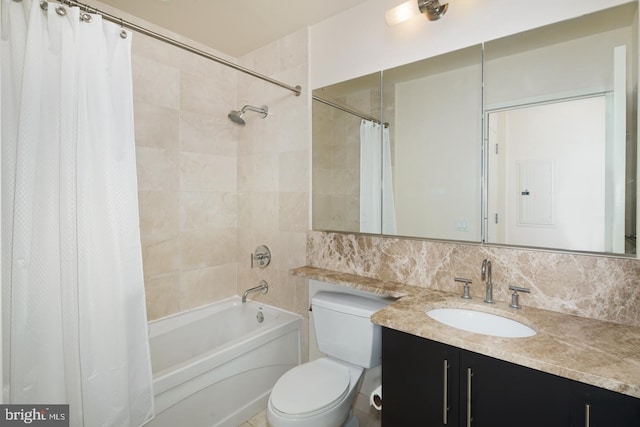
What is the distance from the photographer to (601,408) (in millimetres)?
850

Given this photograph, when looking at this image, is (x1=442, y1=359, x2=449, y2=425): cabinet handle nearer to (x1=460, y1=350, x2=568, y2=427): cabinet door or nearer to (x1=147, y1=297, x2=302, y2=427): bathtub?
(x1=460, y1=350, x2=568, y2=427): cabinet door

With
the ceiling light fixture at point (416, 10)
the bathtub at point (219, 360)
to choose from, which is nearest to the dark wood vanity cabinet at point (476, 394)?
the bathtub at point (219, 360)

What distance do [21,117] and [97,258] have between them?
0.56 m

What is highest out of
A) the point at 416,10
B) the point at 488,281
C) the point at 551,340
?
the point at 416,10

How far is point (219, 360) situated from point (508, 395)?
1425mm

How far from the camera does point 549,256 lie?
1.30 metres

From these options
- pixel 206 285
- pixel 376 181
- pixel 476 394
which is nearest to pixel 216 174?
pixel 206 285

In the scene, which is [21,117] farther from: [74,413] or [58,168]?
[74,413]

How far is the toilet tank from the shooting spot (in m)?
1.57

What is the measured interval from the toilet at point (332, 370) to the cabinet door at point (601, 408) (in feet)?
2.70

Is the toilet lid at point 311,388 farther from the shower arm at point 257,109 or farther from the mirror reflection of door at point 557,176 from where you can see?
the shower arm at point 257,109

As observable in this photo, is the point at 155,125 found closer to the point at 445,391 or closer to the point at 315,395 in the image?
the point at 315,395

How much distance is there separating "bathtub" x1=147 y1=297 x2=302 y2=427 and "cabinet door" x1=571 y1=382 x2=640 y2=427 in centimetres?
158

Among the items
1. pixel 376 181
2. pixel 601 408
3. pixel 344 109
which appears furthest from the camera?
pixel 344 109
